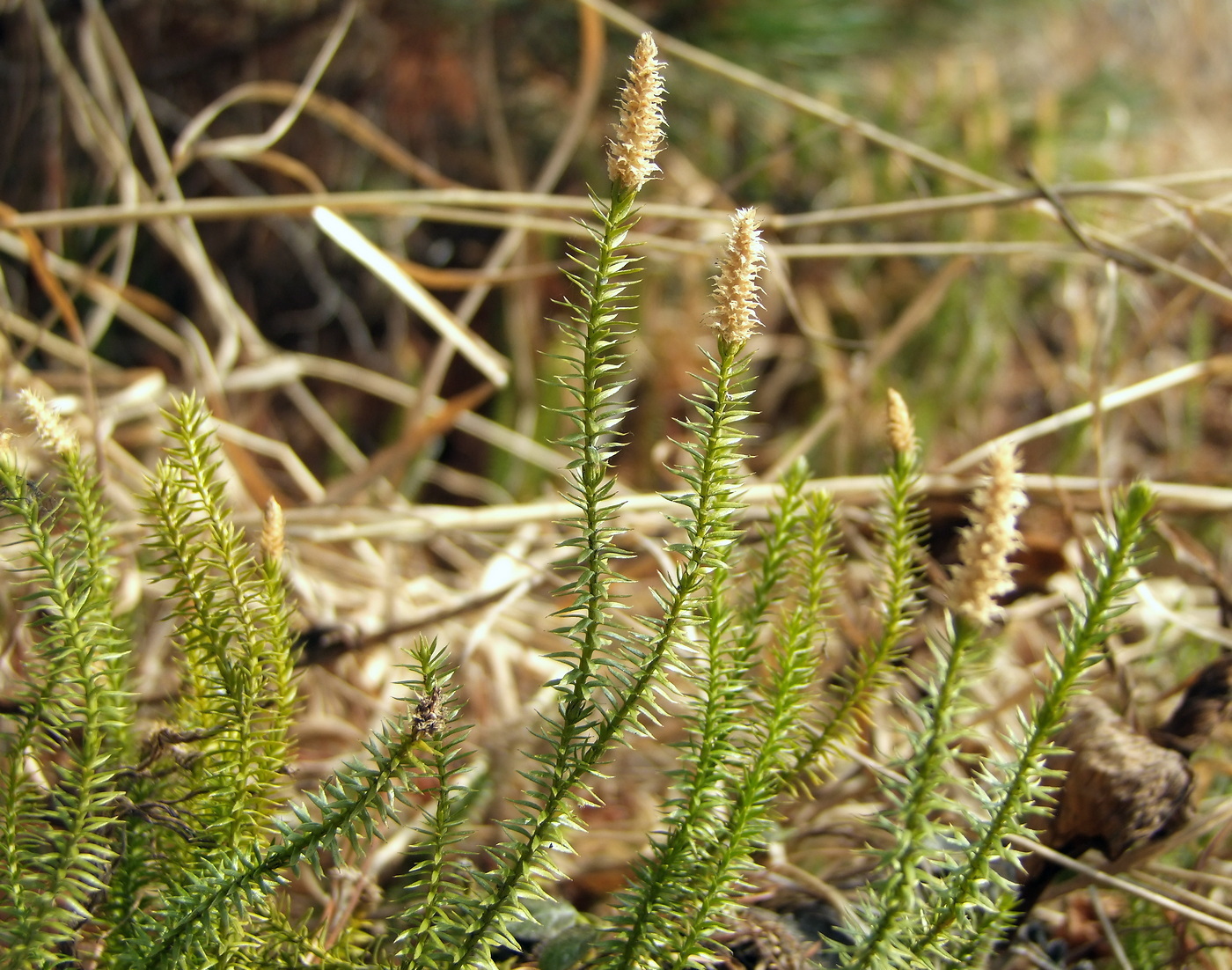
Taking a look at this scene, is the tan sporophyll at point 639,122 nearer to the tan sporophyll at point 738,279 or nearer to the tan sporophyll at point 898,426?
the tan sporophyll at point 738,279

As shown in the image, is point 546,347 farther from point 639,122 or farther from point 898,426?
point 639,122

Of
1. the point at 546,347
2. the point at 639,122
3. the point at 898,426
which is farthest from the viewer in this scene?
the point at 546,347

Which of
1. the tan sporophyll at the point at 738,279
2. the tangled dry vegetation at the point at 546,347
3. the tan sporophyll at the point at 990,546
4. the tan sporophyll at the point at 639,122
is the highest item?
the tan sporophyll at the point at 639,122

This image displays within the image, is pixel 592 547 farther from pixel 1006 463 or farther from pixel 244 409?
pixel 244 409

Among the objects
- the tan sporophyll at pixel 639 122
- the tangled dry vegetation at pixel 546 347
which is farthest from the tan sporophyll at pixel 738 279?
the tangled dry vegetation at pixel 546 347

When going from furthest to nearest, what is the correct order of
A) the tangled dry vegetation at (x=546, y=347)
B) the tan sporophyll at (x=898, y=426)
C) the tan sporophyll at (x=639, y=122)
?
1. the tangled dry vegetation at (x=546, y=347)
2. the tan sporophyll at (x=898, y=426)
3. the tan sporophyll at (x=639, y=122)

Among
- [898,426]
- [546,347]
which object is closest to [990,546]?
[898,426]

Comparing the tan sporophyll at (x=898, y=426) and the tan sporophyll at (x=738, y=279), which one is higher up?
the tan sporophyll at (x=738, y=279)

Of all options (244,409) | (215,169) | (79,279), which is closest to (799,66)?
(215,169)

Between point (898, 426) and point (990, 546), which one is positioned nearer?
point (990, 546)
